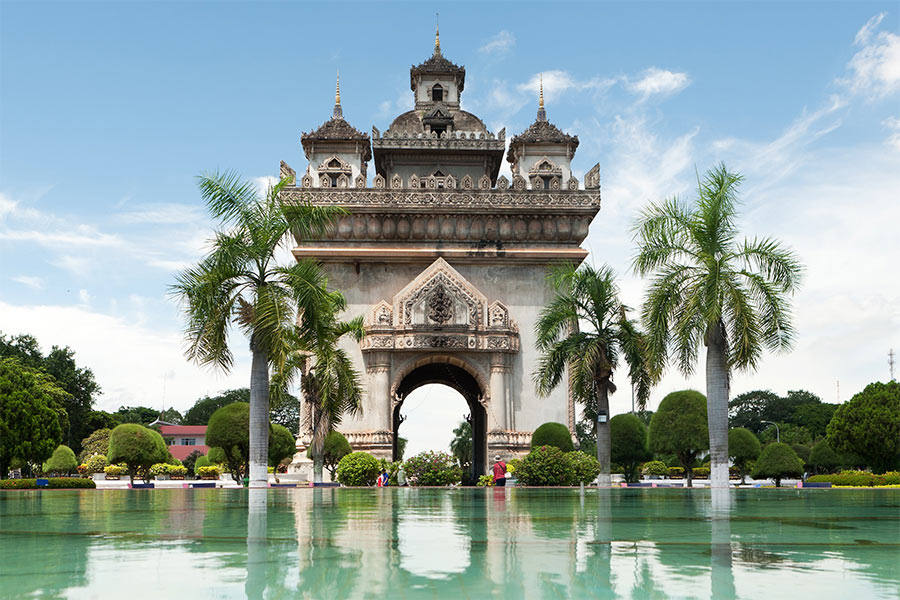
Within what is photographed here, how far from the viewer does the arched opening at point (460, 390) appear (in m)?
36.2

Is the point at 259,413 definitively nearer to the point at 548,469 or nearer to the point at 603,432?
the point at 603,432

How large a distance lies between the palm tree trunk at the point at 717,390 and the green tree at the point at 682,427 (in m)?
18.5

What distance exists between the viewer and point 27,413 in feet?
113

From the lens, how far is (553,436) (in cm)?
3077

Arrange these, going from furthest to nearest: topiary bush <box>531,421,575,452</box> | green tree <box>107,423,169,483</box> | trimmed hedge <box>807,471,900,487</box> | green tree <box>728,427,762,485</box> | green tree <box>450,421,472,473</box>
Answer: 1. green tree <box>450,421,472,473</box>
2. green tree <box>728,427,762,485</box>
3. green tree <box>107,423,169,483</box>
4. topiary bush <box>531,421,575,452</box>
5. trimmed hedge <box>807,471,900,487</box>

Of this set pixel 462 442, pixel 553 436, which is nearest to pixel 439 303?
pixel 553 436

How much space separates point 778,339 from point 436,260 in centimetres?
1831

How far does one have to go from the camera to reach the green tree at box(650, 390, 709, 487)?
3547cm

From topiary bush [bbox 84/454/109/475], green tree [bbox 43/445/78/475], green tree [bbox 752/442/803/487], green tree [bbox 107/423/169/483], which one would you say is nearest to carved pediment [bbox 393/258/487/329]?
green tree [bbox 752/442/803/487]

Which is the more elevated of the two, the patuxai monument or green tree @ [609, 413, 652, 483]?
the patuxai monument

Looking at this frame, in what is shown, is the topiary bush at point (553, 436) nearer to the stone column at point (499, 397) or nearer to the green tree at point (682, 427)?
the stone column at point (499, 397)

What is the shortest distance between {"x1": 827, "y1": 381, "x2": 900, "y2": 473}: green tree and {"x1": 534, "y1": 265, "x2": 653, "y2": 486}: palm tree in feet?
58.5

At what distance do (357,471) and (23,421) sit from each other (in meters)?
15.4

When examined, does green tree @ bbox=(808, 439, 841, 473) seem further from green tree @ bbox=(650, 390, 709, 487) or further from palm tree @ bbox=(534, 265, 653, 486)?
palm tree @ bbox=(534, 265, 653, 486)
